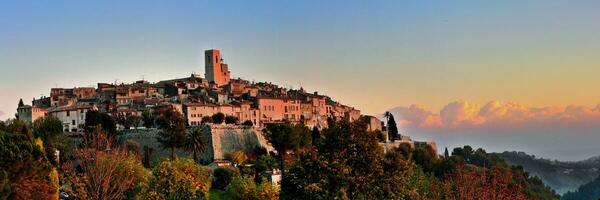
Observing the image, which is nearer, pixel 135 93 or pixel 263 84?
pixel 135 93

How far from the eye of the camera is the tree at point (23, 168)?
102 ft

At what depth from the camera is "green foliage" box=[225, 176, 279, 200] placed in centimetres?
3856

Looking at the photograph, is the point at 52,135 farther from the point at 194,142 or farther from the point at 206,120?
the point at 206,120

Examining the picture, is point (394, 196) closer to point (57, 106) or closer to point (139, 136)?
point (139, 136)

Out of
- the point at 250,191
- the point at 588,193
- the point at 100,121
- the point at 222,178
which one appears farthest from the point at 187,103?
the point at 588,193

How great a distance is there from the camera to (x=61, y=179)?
4450 centimetres

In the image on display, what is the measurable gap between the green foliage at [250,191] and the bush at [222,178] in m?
8.84

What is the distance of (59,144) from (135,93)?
35.5 meters

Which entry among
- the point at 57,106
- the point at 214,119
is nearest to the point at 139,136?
the point at 214,119

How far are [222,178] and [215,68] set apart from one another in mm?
66130

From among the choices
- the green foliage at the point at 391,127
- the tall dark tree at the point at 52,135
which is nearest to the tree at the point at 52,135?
the tall dark tree at the point at 52,135

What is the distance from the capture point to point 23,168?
31.8 meters

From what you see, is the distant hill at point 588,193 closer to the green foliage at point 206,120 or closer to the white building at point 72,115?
the green foliage at point 206,120

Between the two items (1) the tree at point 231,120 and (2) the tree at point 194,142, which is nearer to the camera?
(2) the tree at point 194,142
